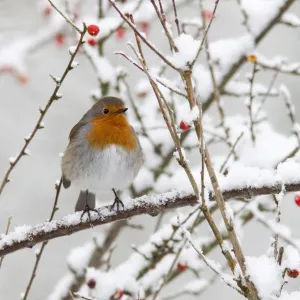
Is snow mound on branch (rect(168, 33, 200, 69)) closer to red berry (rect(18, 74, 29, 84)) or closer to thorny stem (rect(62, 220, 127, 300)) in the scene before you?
thorny stem (rect(62, 220, 127, 300))

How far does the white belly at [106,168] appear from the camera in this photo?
11.0 feet

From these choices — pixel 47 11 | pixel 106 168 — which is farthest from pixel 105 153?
pixel 47 11

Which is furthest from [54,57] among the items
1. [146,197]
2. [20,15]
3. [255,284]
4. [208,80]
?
[255,284]

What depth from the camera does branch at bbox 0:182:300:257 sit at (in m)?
2.26

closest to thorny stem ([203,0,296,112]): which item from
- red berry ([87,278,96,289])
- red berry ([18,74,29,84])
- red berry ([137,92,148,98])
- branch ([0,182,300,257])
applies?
red berry ([137,92,148,98])

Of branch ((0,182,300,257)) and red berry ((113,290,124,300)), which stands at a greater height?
red berry ((113,290,124,300))

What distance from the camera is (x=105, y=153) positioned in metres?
3.36

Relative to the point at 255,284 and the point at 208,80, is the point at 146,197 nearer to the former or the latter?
the point at 255,284

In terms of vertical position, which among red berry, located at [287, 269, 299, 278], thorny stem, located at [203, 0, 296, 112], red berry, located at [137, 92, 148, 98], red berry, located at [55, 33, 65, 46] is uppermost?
red berry, located at [55, 33, 65, 46]

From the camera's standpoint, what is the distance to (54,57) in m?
10.6

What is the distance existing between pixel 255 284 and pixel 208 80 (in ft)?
9.41

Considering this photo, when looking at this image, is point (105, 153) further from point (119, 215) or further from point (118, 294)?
point (119, 215)

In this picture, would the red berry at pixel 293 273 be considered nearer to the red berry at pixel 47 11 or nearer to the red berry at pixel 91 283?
the red berry at pixel 91 283

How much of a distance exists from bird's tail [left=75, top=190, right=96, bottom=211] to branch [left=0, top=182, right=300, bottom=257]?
116cm
